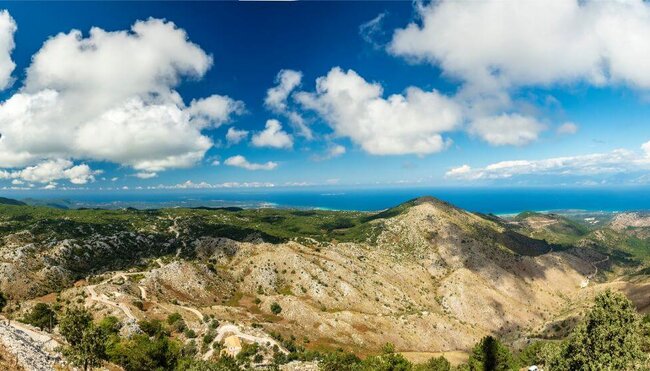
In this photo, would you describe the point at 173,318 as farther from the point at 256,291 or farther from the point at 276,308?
the point at 256,291

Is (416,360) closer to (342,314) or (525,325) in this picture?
(342,314)

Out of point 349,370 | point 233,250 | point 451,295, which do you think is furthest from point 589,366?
point 233,250

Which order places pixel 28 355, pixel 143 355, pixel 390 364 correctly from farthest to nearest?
pixel 143 355 < pixel 390 364 < pixel 28 355

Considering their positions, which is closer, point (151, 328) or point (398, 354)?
point (398, 354)

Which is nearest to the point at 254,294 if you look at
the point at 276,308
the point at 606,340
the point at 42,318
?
the point at 276,308

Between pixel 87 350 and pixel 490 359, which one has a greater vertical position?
pixel 87 350

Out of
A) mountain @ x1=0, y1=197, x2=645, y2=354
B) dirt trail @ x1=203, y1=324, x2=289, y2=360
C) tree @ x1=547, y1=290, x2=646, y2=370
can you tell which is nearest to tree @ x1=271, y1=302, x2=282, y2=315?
mountain @ x1=0, y1=197, x2=645, y2=354
